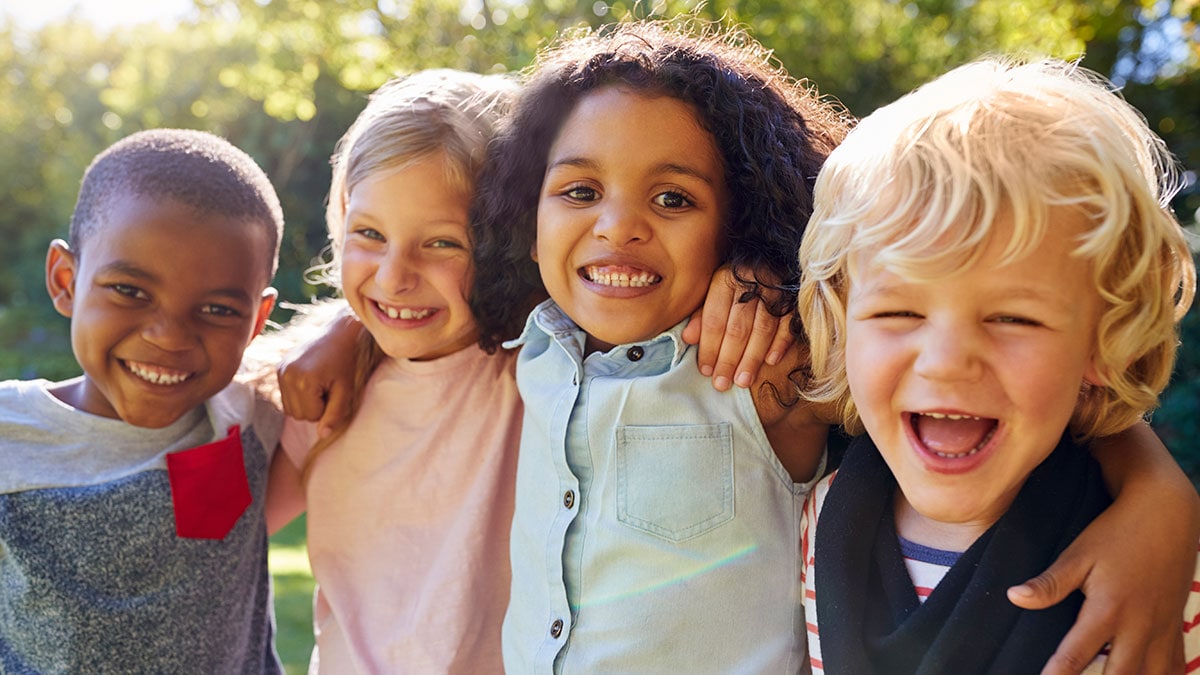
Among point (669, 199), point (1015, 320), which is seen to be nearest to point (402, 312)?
point (669, 199)

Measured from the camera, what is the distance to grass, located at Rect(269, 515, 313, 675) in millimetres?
4633

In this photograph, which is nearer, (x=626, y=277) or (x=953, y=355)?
(x=953, y=355)

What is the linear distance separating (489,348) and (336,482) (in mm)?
525

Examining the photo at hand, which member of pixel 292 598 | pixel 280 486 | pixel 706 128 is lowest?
pixel 292 598

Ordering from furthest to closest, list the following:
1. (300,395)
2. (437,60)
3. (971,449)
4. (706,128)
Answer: (437,60) → (300,395) → (706,128) → (971,449)

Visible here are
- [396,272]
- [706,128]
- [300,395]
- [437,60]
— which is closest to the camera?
[706,128]

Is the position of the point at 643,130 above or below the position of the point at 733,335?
above

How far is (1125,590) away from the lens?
150 centimetres

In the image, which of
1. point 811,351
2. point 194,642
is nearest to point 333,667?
point 194,642

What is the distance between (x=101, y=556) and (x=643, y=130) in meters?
1.51

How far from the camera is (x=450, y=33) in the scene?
595 centimetres

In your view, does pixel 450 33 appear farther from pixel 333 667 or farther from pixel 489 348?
pixel 333 667

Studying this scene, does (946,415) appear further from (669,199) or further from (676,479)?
(669,199)

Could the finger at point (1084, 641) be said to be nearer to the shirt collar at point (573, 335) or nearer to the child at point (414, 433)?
the shirt collar at point (573, 335)
